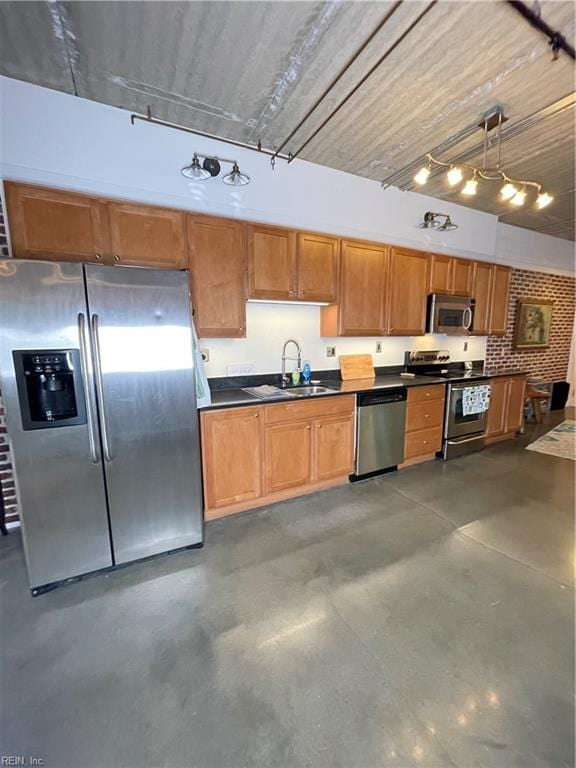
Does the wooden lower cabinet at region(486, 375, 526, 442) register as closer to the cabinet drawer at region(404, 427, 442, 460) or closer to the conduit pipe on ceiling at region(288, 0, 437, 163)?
the cabinet drawer at region(404, 427, 442, 460)

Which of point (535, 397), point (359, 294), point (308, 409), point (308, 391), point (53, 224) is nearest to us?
point (53, 224)

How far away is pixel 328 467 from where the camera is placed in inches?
125

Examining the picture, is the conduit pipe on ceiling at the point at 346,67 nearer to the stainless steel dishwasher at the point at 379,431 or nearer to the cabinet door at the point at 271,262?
the cabinet door at the point at 271,262

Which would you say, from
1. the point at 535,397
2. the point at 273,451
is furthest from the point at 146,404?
the point at 535,397

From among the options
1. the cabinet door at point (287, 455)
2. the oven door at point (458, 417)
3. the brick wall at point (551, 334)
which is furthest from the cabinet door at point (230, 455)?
the brick wall at point (551, 334)

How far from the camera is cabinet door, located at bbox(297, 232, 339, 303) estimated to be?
311cm

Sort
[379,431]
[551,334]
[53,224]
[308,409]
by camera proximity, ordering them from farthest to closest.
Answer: [551,334]
[379,431]
[308,409]
[53,224]

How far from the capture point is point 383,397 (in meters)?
3.34

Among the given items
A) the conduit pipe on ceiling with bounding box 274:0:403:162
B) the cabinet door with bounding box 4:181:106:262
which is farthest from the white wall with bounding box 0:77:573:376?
the conduit pipe on ceiling with bounding box 274:0:403:162

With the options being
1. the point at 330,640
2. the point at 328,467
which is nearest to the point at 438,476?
the point at 328,467

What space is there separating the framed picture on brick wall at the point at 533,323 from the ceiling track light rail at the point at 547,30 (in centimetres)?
413

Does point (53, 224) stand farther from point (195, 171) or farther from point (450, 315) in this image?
point (450, 315)

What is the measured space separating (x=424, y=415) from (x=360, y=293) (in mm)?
1550

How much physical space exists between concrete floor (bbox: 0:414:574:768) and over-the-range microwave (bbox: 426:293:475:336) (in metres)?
2.30
